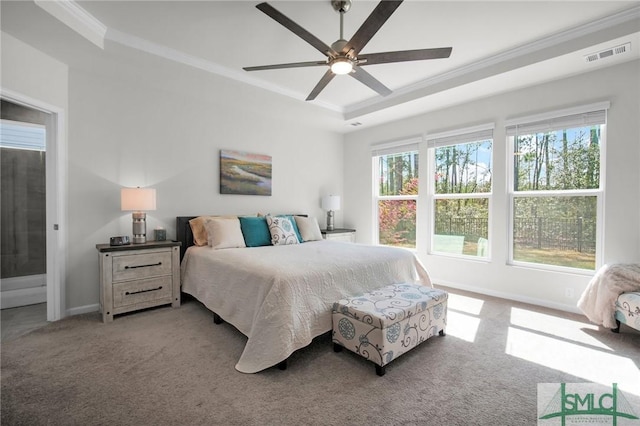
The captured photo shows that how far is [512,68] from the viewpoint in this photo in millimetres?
3012

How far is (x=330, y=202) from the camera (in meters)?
5.13

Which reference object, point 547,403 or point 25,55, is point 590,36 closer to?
point 547,403

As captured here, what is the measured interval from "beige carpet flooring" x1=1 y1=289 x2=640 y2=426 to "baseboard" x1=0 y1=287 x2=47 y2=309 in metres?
0.98

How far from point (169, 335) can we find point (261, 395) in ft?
4.21

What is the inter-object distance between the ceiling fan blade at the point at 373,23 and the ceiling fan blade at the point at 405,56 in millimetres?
125

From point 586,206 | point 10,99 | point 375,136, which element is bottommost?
point 586,206

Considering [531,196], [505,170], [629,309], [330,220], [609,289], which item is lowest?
[629,309]

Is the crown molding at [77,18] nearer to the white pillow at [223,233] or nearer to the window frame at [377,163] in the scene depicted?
the white pillow at [223,233]

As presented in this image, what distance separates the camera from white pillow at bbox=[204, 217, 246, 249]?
336cm

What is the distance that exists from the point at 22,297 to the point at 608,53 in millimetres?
6595

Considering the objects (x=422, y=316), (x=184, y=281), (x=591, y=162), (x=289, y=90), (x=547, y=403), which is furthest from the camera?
(x=289, y=90)

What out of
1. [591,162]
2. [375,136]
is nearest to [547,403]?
[591,162]

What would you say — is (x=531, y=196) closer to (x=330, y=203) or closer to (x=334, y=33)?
(x=330, y=203)

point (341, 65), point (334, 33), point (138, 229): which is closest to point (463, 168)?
point (334, 33)
